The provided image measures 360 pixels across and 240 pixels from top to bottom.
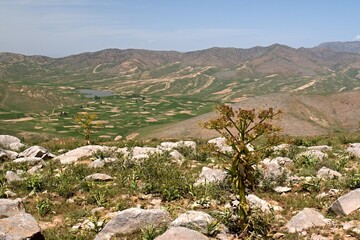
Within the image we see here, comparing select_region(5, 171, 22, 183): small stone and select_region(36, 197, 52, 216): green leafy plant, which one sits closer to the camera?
select_region(36, 197, 52, 216): green leafy plant

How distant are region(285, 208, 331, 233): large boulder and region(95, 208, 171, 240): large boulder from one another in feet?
13.0

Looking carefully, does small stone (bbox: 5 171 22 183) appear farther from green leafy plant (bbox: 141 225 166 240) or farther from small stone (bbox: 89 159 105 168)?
green leafy plant (bbox: 141 225 166 240)

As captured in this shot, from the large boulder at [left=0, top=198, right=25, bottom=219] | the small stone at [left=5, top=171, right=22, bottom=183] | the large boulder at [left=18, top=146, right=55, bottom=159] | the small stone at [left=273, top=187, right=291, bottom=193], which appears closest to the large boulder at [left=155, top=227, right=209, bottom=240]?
the large boulder at [left=0, top=198, right=25, bottom=219]

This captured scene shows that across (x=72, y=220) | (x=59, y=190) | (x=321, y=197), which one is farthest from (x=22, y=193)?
(x=321, y=197)

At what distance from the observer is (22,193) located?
52.9 ft

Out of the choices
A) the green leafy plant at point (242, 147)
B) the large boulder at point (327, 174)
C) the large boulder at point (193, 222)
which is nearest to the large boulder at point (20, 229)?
the large boulder at point (193, 222)

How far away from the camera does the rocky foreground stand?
1121cm

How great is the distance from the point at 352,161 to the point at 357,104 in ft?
400

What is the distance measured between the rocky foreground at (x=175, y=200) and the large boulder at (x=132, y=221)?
3 centimetres

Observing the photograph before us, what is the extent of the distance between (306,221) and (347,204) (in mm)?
1890

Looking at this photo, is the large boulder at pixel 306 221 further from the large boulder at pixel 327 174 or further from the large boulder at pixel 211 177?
the large boulder at pixel 327 174

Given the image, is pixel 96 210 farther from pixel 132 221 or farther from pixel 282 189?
pixel 282 189

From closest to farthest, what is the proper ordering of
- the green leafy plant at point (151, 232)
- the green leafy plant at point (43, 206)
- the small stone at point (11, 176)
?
the green leafy plant at point (151, 232) < the green leafy plant at point (43, 206) < the small stone at point (11, 176)

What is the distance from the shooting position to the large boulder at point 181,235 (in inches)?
388
